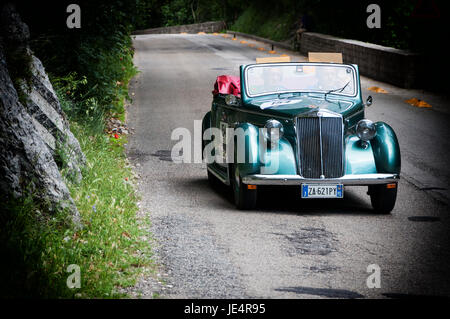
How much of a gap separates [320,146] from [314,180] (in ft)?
1.52

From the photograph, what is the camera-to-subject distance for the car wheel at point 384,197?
359 inches

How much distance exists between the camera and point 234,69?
91.7 ft

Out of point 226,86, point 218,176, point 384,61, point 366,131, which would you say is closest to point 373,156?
point 366,131

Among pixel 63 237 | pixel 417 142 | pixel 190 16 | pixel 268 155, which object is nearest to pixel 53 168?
pixel 63 237

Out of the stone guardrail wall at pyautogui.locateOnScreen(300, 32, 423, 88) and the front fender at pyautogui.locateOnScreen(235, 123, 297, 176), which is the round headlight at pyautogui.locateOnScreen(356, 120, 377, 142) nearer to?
the front fender at pyautogui.locateOnScreen(235, 123, 297, 176)

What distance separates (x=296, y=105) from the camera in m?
9.55

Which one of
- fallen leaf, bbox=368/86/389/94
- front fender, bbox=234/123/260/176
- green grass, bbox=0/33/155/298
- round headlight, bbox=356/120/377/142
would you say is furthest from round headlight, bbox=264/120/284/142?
fallen leaf, bbox=368/86/389/94

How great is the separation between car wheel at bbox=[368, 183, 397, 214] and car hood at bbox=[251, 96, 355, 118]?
1.11 meters

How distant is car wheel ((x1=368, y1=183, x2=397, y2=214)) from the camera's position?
912cm

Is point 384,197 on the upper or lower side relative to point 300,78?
lower

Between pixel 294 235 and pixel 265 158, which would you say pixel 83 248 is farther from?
pixel 265 158

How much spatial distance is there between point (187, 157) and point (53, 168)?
19.5ft

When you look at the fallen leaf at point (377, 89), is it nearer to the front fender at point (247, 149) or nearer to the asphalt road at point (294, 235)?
the asphalt road at point (294, 235)
